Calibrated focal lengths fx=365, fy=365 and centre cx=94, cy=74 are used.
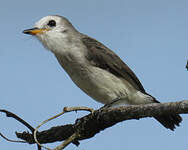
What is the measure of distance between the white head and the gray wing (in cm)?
38

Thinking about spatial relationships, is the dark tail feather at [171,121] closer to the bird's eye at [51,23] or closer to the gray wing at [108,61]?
the gray wing at [108,61]

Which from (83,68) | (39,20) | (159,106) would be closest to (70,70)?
(83,68)

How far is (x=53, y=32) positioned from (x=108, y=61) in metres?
1.08

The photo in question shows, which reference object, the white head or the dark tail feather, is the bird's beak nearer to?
the white head

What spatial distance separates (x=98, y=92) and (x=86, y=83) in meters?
0.25

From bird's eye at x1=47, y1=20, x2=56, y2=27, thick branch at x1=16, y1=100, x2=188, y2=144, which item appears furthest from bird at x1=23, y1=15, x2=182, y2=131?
thick branch at x1=16, y1=100, x2=188, y2=144

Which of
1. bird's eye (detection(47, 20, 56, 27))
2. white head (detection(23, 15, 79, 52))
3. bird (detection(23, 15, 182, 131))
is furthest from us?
bird's eye (detection(47, 20, 56, 27))

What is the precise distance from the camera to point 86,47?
638 centimetres

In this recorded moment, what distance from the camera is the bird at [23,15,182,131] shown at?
589 cm

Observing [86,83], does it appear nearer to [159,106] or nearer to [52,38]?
[52,38]

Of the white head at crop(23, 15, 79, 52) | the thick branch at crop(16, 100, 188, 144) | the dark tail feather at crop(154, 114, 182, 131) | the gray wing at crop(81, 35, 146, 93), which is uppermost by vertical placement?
the white head at crop(23, 15, 79, 52)

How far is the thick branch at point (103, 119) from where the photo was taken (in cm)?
310

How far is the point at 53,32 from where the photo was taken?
20.3 feet

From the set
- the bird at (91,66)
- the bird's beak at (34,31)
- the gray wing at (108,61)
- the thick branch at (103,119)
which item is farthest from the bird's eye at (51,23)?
the thick branch at (103,119)
